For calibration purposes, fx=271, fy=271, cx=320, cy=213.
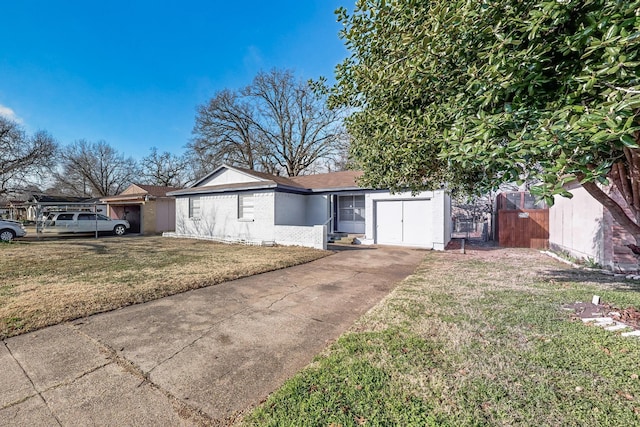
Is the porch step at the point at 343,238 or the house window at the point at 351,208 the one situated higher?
the house window at the point at 351,208

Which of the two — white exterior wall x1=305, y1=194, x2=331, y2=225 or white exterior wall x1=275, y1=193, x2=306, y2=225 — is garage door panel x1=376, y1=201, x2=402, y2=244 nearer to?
white exterior wall x1=305, y1=194, x2=331, y2=225

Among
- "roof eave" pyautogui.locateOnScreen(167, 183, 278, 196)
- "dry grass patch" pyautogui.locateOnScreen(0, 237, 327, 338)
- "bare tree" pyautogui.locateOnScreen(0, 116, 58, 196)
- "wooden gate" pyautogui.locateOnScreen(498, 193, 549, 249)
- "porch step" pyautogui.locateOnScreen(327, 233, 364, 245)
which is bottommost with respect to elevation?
"dry grass patch" pyautogui.locateOnScreen(0, 237, 327, 338)

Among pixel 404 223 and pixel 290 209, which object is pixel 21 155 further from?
pixel 404 223

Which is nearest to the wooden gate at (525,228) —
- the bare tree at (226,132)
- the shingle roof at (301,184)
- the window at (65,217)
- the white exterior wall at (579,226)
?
the white exterior wall at (579,226)

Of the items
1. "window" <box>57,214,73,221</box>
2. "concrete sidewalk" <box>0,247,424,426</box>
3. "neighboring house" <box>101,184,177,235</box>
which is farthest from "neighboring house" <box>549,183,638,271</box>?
"window" <box>57,214,73,221</box>

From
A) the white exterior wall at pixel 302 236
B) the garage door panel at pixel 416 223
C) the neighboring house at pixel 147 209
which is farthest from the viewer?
the neighboring house at pixel 147 209

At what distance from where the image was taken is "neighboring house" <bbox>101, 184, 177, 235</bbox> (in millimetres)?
19250

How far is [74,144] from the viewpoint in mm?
34750

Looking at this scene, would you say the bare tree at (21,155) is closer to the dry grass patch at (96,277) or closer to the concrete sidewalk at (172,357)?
the dry grass patch at (96,277)

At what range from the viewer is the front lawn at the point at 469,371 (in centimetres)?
205

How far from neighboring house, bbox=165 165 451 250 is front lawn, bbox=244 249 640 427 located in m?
7.26

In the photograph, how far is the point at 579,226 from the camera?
8.46 metres

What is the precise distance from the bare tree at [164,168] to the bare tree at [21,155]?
9277 millimetres

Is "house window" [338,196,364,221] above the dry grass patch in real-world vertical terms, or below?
above
